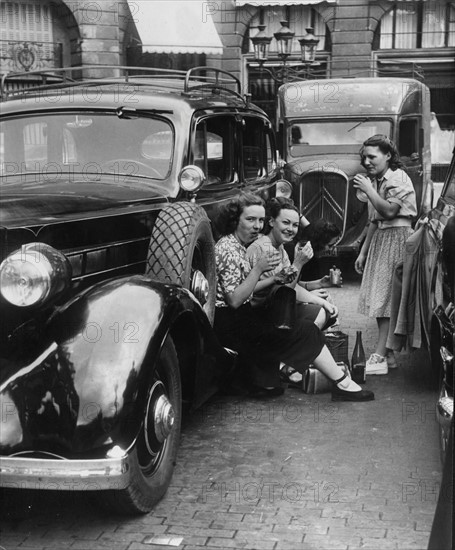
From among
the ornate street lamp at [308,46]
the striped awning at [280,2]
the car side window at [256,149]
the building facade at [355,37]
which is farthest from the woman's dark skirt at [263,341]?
the building facade at [355,37]

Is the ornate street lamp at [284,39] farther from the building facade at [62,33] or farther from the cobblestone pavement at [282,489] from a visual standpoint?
the cobblestone pavement at [282,489]

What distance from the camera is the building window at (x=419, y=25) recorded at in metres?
20.4

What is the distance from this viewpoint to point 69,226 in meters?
3.68

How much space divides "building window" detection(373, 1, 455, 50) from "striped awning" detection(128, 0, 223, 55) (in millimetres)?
4915

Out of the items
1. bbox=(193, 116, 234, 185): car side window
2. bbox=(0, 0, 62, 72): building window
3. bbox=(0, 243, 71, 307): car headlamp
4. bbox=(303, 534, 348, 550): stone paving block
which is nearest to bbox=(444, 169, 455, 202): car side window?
bbox=(193, 116, 234, 185): car side window

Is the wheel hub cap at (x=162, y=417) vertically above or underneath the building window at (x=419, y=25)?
underneath

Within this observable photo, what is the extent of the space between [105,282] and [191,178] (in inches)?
55.1

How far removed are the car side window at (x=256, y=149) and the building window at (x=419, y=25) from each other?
14296 mm

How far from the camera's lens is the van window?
36.1 ft

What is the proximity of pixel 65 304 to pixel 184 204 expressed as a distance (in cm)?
117

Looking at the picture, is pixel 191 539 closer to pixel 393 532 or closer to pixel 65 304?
pixel 393 532

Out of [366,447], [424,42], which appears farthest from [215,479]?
[424,42]

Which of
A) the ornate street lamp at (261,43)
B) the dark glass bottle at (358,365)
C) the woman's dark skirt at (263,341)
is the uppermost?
the ornate street lamp at (261,43)

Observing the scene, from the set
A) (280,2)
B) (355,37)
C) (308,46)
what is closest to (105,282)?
(308,46)
